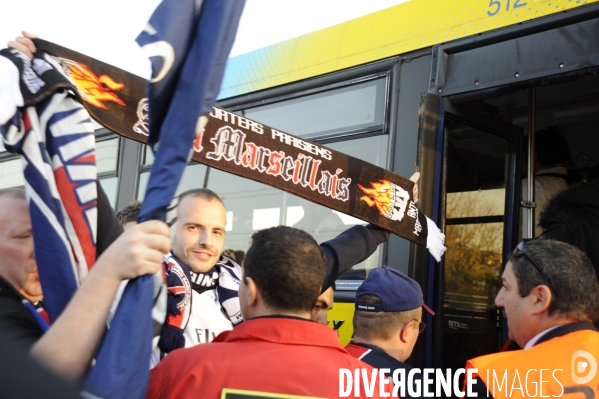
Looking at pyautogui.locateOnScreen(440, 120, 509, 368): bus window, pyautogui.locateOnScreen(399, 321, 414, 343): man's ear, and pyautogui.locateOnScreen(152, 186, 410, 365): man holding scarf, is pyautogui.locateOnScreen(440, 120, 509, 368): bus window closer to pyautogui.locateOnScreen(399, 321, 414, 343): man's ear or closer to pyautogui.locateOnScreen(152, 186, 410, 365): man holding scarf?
pyautogui.locateOnScreen(152, 186, 410, 365): man holding scarf

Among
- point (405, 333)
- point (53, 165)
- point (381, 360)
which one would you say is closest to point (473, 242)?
point (405, 333)

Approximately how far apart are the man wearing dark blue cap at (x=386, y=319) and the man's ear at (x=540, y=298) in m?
0.54

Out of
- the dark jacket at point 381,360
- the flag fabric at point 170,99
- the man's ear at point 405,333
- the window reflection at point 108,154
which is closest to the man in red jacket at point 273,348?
the flag fabric at point 170,99

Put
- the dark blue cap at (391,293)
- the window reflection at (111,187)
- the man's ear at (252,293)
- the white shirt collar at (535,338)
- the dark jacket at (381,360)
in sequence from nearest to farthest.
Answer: the man's ear at (252,293), the white shirt collar at (535,338), the dark jacket at (381,360), the dark blue cap at (391,293), the window reflection at (111,187)

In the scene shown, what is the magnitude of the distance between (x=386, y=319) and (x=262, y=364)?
1.22 metres

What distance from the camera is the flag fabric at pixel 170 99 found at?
1.28 metres

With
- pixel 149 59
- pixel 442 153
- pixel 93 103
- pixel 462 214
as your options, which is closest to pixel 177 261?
pixel 93 103

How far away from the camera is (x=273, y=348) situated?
1.64m

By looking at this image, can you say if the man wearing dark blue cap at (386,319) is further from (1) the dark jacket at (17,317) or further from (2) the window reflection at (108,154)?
(2) the window reflection at (108,154)

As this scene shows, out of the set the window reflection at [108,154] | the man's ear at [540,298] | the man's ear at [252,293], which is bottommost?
the man's ear at [252,293]

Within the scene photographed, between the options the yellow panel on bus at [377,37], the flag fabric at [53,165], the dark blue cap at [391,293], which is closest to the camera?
the flag fabric at [53,165]

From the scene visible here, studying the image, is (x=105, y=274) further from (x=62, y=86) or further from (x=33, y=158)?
(x=62, y=86)

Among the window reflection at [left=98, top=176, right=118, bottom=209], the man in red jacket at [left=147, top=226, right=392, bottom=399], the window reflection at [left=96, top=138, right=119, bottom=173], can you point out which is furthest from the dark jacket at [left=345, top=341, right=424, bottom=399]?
the window reflection at [left=96, top=138, right=119, bottom=173]

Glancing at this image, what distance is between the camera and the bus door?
3.97m
